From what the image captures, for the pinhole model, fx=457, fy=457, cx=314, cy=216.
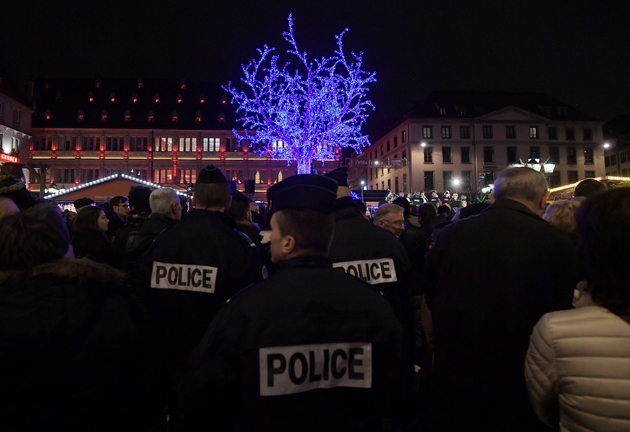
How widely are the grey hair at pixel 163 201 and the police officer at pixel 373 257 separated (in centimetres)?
195

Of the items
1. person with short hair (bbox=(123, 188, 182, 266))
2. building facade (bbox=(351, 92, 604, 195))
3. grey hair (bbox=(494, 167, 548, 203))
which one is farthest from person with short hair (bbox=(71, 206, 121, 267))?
building facade (bbox=(351, 92, 604, 195))

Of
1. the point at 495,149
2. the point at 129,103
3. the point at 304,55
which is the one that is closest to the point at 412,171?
the point at 495,149

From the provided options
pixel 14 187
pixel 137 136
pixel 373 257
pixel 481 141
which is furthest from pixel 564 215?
pixel 137 136

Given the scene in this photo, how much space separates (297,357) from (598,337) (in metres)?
1.23

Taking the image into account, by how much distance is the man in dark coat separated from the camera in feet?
9.03

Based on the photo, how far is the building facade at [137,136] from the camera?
59562 millimetres

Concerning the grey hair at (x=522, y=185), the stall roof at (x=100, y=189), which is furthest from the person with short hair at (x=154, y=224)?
the stall roof at (x=100, y=189)

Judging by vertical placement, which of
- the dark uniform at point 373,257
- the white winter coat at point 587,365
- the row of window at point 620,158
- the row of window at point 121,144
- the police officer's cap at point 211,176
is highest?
the row of window at point 121,144

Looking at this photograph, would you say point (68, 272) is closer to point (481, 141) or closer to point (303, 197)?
point (303, 197)

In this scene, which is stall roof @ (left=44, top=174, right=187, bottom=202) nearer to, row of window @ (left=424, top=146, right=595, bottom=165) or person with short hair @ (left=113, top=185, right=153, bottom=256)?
person with short hair @ (left=113, top=185, right=153, bottom=256)

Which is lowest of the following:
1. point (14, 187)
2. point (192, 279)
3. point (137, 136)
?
point (192, 279)

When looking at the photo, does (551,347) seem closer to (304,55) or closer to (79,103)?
(304,55)

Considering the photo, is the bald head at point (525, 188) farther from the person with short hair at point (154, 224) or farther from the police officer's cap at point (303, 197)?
the person with short hair at point (154, 224)

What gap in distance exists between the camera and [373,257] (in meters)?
3.87
